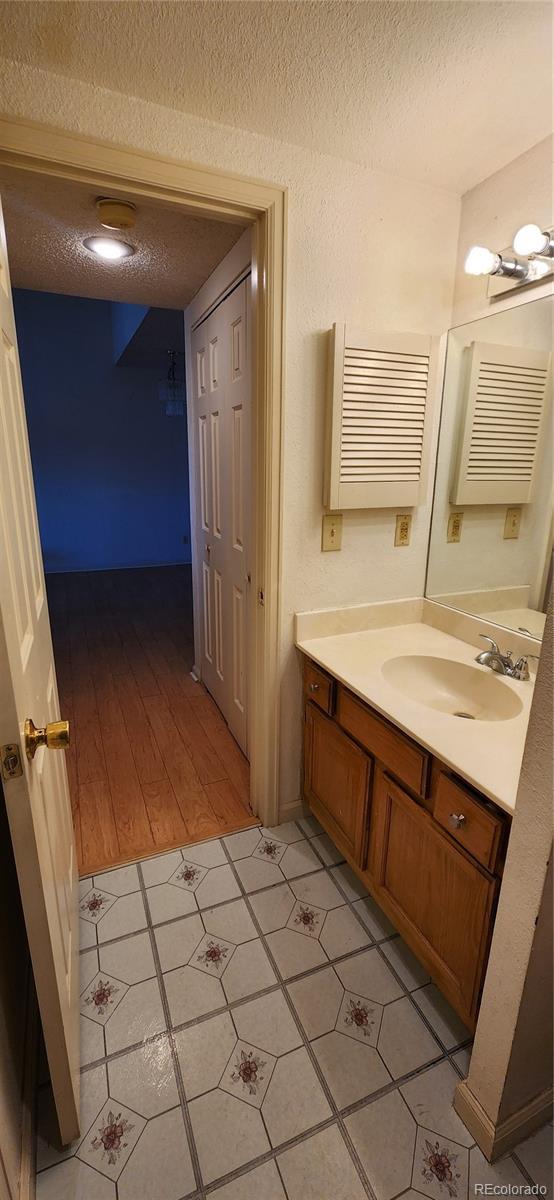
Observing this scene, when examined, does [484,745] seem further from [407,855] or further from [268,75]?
[268,75]

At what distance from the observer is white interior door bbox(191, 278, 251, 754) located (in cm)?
197

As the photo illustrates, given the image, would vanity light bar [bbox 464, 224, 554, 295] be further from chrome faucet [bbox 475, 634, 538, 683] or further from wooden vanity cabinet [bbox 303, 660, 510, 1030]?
wooden vanity cabinet [bbox 303, 660, 510, 1030]

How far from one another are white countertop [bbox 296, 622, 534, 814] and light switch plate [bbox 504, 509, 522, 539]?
386mm

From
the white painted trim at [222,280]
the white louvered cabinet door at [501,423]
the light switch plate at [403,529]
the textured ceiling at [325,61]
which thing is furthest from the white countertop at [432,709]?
the textured ceiling at [325,61]

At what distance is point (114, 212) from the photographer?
58.6 inches

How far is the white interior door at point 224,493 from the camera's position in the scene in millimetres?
1975

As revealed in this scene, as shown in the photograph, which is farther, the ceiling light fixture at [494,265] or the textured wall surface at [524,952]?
the ceiling light fixture at [494,265]

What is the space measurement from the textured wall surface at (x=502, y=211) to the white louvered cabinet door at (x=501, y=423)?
6.0 inches

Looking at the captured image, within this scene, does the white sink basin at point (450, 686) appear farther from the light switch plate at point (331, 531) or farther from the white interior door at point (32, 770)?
the white interior door at point (32, 770)

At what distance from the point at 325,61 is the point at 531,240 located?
0.62 meters

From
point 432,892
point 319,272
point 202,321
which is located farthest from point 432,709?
point 202,321

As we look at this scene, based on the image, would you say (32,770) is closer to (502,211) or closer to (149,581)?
(502,211)

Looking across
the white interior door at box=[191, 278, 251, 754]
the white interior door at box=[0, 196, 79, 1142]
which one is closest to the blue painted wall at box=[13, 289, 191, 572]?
the white interior door at box=[191, 278, 251, 754]

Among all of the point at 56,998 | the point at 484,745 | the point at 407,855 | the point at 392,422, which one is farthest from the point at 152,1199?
the point at 392,422
